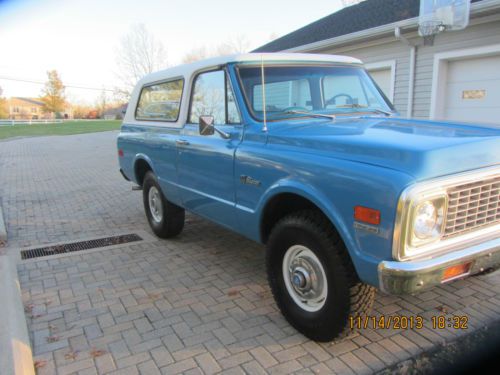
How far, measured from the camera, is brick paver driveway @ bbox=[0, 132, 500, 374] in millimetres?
2822

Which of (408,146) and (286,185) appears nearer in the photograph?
(408,146)

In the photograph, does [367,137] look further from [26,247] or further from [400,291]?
[26,247]

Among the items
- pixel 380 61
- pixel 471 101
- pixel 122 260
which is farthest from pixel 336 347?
pixel 380 61

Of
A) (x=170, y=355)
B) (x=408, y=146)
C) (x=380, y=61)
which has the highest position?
(x=380, y=61)

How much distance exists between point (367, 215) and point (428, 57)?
22.2 ft

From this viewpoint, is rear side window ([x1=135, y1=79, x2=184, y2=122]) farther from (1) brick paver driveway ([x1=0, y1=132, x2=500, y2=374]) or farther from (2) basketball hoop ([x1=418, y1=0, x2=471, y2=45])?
(2) basketball hoop ([x1=418, y1=0, x2=471, y2=45])

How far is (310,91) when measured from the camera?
3.89 m

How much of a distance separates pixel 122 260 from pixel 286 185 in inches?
102

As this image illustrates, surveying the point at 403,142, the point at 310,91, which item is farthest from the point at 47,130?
the point at 403,142

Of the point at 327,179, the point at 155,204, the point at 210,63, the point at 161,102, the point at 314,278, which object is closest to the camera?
the point at 327,179

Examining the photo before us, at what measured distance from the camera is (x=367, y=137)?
2746mm

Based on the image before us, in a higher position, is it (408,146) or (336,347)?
(408,146)

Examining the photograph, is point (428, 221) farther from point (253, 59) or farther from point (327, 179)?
point (253, 59)

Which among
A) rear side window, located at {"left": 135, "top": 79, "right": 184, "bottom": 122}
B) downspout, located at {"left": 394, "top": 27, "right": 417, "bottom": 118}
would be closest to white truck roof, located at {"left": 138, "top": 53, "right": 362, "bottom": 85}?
rear side window, located at {"left": 135, "top": 79, "right": 184, "bottom": 122}
